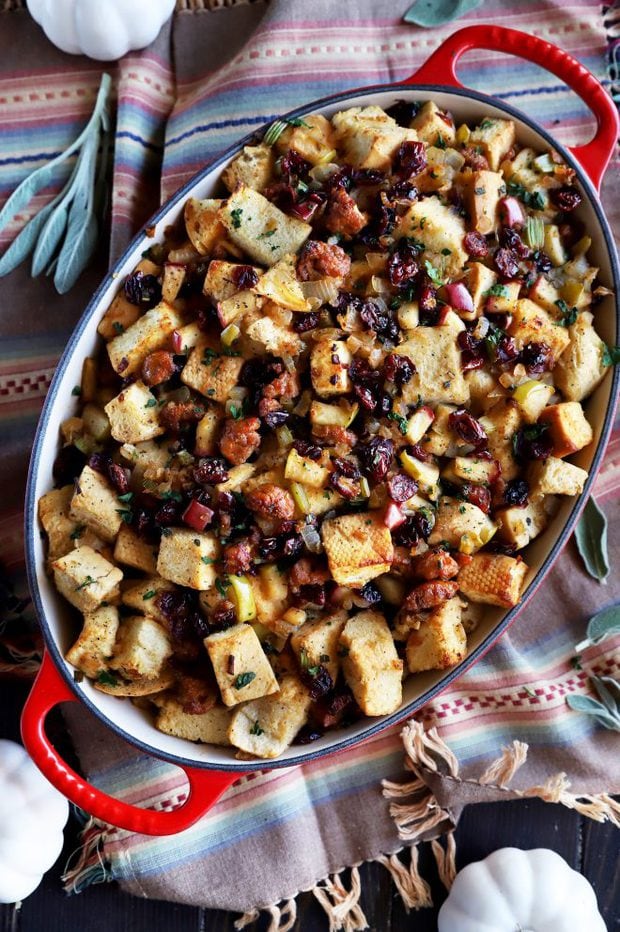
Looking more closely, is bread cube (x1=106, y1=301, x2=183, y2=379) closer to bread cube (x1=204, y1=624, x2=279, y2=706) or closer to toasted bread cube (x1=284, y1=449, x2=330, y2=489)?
toasted bread cube (x1=284, y1=449, x2=330, y2=489)

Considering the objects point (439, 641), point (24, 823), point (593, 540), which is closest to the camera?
point (439, 641)

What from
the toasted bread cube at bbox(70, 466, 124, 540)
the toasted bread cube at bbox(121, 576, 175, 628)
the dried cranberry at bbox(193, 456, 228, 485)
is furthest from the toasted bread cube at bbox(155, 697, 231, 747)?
the dried cranberry at bbox(193, 456, 228, 485)

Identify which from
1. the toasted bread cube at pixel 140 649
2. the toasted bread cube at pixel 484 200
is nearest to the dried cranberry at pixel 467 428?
the toasted bread cube at pixel 484 200

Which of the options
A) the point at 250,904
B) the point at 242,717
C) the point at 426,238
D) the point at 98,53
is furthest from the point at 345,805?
the point at 98,53

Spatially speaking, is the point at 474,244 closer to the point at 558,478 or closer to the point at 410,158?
the point at 410,158

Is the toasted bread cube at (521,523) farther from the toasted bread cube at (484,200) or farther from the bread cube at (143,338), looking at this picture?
the bread cube at (143,338)

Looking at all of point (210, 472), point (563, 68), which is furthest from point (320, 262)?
point (563, 68)
